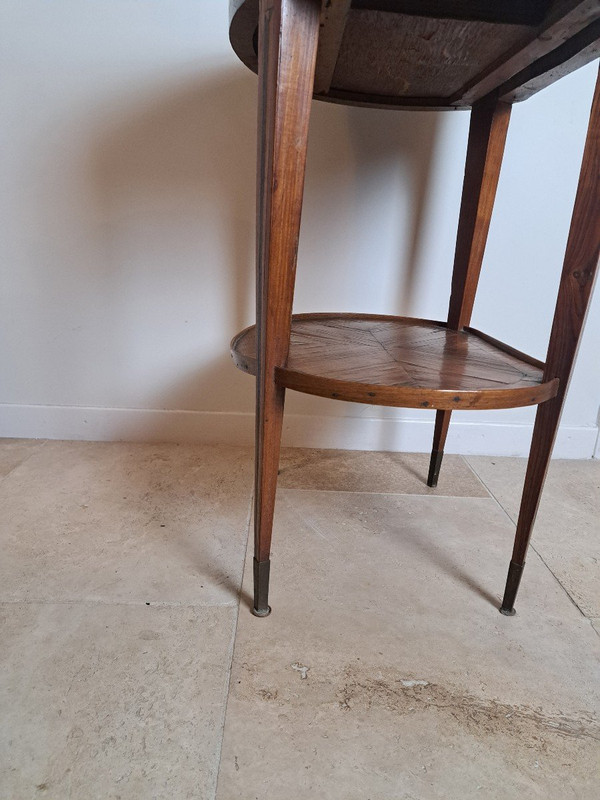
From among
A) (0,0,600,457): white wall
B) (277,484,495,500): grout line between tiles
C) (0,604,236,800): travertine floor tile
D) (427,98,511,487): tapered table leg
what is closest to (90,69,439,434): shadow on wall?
(0,0,600,457): white wall

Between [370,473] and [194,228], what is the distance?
746mm

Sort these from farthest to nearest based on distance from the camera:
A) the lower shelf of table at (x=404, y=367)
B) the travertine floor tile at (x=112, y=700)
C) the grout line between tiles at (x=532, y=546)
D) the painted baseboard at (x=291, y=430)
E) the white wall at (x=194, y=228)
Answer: the painted baseboard at (x=291, y=430), the white wall at (x=194, y=228), the grout line between tiles at (x=532, y=546), the lower shelf of table at (x=404, y=367), the travertine floor tile at (x=112, y=700)

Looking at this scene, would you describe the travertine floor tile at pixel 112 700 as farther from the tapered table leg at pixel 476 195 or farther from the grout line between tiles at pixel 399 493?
the tapered table leg at pixel 476 195

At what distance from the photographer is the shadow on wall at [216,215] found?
116 centimetres

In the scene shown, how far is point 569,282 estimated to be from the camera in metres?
0.68

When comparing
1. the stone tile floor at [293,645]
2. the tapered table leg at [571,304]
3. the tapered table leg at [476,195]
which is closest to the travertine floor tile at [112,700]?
the stone tile floor at [293,645]

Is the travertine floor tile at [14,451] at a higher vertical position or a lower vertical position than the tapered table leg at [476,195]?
lower

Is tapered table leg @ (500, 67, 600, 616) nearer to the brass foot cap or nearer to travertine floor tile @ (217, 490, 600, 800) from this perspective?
travertine floor tile @ (217, 490, 600, 800)

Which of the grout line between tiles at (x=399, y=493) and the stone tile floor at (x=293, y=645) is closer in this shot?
the stone tile floor at (x=293, y=645)

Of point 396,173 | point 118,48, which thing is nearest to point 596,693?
point 396,173

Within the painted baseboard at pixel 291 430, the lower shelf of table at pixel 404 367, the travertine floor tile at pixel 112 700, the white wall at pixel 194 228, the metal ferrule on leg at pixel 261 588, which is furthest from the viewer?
the painted baseboard at pixel 291 430

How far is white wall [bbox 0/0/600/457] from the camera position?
1.13 metres

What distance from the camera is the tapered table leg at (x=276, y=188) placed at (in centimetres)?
53

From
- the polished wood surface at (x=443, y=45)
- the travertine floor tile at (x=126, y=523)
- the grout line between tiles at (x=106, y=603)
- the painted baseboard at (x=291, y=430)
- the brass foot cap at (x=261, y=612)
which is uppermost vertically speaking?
the polished wood surface at (x=443, y=45)
